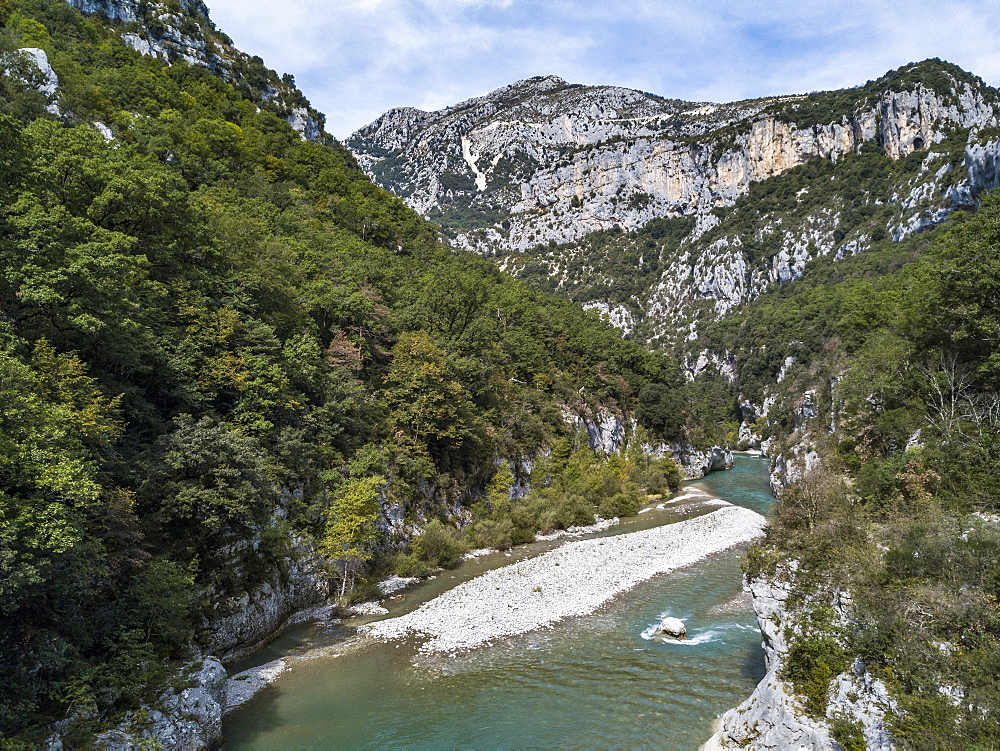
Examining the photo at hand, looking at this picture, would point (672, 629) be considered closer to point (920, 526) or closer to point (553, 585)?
point (553, 585)

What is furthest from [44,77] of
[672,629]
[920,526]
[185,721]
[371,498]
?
[920,526]

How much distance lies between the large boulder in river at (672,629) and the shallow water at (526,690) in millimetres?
322

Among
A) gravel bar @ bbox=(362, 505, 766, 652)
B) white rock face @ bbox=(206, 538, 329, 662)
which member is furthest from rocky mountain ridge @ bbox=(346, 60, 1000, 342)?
white rock face @ bbox=(206, 538, 329, 662)

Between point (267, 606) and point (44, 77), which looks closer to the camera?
point (267, 606)

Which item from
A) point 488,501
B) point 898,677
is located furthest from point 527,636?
point 488,501

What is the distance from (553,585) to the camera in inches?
885

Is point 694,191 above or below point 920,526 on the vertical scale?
above

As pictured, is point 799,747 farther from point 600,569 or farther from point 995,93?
point 995,93

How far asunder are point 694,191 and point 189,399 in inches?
6719

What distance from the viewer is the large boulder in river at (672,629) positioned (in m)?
17.0

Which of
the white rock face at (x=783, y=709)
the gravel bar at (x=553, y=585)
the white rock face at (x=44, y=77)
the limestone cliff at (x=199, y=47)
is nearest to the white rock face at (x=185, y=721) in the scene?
the gravel bar at (x=553, y=585)

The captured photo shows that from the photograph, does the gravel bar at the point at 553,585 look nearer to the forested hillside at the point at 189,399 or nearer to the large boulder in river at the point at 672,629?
the large boulder in river at the point at 672,629

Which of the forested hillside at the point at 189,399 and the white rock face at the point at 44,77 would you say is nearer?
the forested hillside at the point at 189,399

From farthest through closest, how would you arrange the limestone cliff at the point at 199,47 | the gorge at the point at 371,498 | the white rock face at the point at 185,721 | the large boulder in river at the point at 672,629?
1. the limestone cliff at the point at 199,47
2. the large boulder in river at the point at 672,629
3. the white rock face at the point at 185,721
4. the gorge at the point at 371,498
